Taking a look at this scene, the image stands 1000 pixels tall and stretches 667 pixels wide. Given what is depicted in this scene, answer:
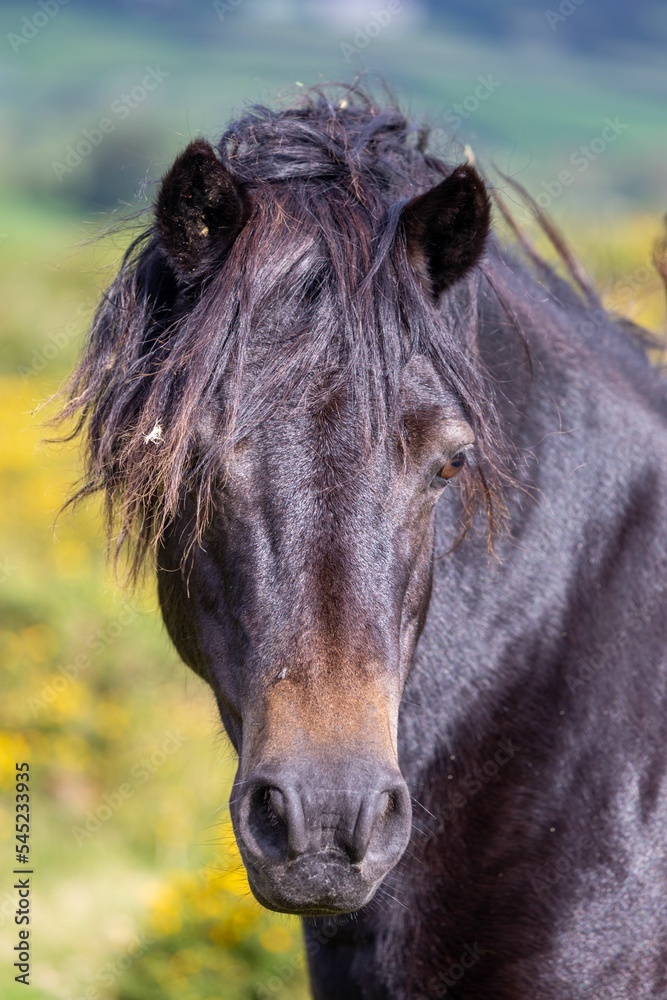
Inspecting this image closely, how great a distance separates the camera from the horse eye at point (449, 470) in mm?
2407

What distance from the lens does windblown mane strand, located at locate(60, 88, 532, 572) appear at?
2242 mm

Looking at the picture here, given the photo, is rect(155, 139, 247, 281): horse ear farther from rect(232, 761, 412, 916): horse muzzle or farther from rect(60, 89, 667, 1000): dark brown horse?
rect(232, 761, 412, 916): horse muzzle

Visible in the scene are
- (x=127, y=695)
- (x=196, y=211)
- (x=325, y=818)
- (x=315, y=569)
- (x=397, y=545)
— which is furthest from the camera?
(x=127, y=695)

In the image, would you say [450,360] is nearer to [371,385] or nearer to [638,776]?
[371,385]

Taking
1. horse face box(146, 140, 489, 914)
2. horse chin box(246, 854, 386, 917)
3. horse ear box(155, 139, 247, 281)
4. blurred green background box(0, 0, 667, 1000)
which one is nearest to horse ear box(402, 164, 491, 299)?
horse face box(146, 140, 489, 914)

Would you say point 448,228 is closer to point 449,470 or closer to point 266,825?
point 449,470

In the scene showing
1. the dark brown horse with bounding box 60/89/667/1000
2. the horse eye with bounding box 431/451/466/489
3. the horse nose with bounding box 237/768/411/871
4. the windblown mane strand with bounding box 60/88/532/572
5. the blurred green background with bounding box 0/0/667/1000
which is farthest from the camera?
the blurred green background with bounding box 0/0/667/1000

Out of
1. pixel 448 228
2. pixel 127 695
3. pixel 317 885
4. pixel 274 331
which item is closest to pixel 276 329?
pixel 274 331

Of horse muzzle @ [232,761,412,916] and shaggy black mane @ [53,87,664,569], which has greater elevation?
shaggy black mane @ [53,87,664,569]

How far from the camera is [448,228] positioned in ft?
7.97

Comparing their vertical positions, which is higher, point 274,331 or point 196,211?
point 196,211

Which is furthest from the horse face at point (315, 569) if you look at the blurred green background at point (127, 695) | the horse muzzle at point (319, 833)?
the blurred green background at point (127, 695)

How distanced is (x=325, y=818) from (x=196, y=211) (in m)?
1.55

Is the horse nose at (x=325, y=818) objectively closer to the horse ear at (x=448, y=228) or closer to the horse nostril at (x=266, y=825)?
the horse nostril at (x=266, y=825)
